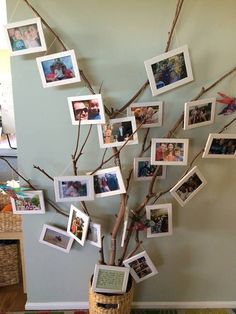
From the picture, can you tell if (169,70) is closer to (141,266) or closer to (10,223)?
(141,266)

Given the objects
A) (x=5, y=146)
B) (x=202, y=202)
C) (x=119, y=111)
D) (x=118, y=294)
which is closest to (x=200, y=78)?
(x=119, y=111)

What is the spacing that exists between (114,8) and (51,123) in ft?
2.04

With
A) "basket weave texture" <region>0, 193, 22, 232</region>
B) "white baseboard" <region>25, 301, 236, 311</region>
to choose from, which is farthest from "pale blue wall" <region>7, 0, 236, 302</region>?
"basket weave texture" <region>0, 193, 22, 232</region>

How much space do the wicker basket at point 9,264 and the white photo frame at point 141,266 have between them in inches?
30.1

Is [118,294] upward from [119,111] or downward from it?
downward

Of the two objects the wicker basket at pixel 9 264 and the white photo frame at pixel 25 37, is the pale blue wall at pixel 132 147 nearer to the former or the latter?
the white photo frame at pixel 25 37

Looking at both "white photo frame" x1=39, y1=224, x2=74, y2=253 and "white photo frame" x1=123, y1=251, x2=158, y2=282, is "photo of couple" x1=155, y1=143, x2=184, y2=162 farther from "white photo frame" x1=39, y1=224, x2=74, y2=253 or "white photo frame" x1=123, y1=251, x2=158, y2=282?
"white photo frame" x1=39, y1=224, x2=74, y2=253

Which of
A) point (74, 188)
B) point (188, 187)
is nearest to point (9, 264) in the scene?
point (74, 188)

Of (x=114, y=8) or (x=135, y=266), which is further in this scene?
Result: (x=135, y=266)

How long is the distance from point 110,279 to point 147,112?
33.5 inches

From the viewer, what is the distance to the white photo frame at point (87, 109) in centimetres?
153

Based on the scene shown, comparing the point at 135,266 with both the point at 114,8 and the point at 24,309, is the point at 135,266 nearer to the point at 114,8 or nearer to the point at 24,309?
the point at 24,309

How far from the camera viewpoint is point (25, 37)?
149cm

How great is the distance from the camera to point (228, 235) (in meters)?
1.82
